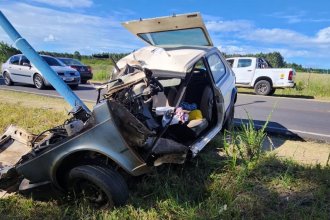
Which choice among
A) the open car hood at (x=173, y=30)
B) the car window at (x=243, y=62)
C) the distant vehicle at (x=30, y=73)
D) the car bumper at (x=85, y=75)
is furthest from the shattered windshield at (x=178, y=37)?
the car bumper at (x=85, y=75)

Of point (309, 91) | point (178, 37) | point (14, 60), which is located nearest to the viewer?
point (178, 37)

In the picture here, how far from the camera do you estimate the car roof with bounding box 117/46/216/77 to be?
16.5ft

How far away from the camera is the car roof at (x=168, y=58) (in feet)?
16.5

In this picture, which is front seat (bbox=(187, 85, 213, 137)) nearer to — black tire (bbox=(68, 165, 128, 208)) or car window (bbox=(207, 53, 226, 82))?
car window (bbox=(207, 53, 226, 82))

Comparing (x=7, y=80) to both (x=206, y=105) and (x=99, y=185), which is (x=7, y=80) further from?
(x=99, y=185)

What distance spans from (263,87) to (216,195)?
15.0m

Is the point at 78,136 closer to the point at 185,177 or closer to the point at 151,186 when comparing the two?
the point at 151,186

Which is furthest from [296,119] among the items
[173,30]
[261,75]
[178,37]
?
[261,75]

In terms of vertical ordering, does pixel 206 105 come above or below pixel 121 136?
above

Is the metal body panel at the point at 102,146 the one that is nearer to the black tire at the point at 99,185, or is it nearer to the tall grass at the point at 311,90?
the black tire at the point at 99,185

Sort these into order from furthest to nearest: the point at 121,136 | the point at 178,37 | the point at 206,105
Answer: the point at 178,37, the point at 206,105, the point at 121,136

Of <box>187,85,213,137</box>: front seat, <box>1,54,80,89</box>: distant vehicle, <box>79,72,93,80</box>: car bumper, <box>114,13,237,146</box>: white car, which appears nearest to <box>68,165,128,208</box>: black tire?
<box>114,13,237,146</box>: white car

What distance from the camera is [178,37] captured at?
6402mm

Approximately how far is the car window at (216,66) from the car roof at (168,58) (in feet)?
0.79
